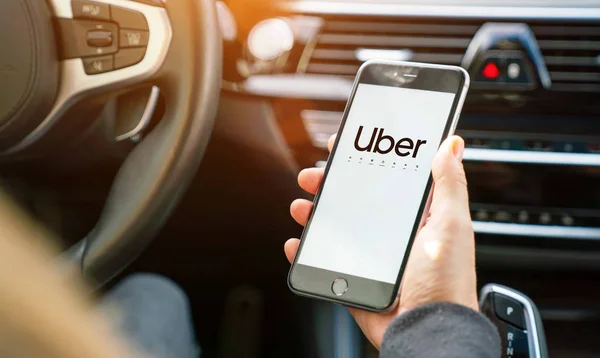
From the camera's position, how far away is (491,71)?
4.53ft

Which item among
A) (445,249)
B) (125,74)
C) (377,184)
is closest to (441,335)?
(445,249)

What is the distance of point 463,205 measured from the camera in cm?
95

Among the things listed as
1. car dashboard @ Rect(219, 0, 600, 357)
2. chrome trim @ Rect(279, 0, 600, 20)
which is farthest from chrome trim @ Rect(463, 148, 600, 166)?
chrome trim @ Rect(279, 0, 600, 20)

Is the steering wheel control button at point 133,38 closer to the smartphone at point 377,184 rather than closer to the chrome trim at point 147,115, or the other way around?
the chrome trim at point 147,115

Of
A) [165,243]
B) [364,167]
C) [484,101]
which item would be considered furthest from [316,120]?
[165,243]

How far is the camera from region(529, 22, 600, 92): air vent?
4.42ft

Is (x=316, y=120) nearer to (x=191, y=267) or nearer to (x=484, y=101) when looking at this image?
(x=484, y=101)

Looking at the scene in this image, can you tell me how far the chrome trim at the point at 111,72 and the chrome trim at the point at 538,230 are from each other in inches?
27.3

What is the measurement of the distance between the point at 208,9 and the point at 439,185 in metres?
0.37

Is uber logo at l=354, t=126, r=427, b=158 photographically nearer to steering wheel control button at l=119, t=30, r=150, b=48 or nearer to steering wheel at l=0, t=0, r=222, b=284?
steering wheel at l=0, t=0, r=222, b=284

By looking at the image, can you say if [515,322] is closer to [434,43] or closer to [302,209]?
[302,209]

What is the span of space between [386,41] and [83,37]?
55cm

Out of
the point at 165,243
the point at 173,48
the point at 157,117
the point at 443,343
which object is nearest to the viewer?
the point at 443,343

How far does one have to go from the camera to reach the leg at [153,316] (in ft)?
4.41
